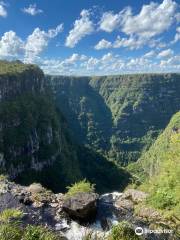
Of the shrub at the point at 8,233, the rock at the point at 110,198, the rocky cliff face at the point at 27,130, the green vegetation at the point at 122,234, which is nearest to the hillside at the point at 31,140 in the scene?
the rocky cliff face at the point at 27,130

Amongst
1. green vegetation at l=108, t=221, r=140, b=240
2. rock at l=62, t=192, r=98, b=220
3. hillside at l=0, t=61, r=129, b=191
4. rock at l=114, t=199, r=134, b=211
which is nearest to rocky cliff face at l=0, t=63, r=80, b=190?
hillside at l=0, t=61, r=129, b=191

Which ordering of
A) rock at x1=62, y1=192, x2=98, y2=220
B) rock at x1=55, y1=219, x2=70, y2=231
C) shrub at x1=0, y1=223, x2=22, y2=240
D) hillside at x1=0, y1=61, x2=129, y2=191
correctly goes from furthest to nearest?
hillside at x1=0, y1=61, x2=129, y2=191, rock at x1=62, y1=192, x2=98, y2=220, rock at x1=55, y1=219, x2=70, y2=231, shrub at x1=0, y1=223, x2=22, y2=240

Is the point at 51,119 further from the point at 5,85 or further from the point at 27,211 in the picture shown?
the point at 27,211

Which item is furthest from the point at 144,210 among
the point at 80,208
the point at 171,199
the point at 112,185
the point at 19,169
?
the point at 112,185

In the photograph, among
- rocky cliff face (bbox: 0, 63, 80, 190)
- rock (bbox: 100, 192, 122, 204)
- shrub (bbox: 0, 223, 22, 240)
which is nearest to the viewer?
shrub (bbox: 0, 223, 22, 240)

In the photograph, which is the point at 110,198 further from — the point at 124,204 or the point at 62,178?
the point at 62,178

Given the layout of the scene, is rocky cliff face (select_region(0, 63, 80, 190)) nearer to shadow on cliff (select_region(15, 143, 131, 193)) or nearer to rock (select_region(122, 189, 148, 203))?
shadow on cliff (select_region(15, 143, 131, 193))
